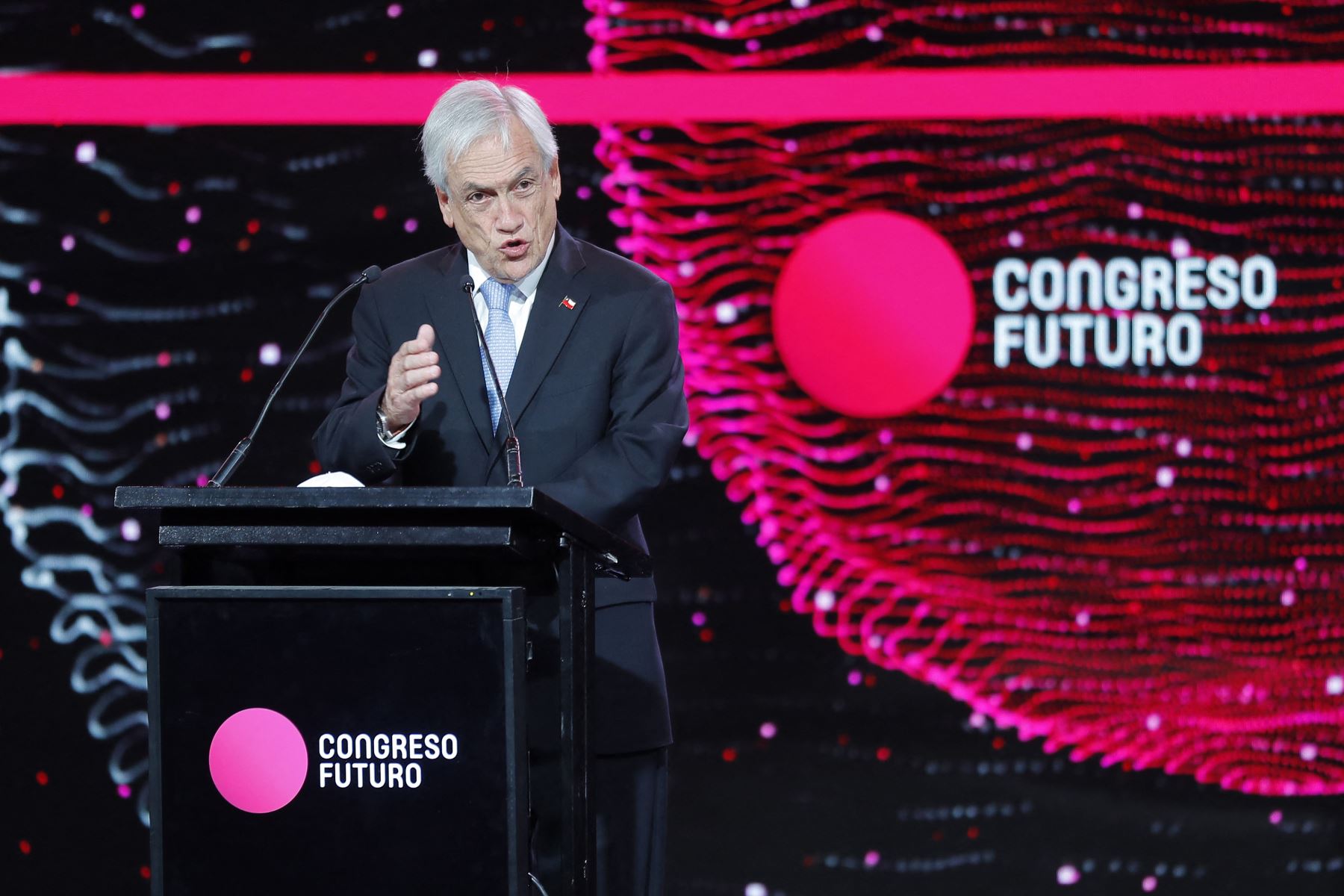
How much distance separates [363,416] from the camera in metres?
1.70

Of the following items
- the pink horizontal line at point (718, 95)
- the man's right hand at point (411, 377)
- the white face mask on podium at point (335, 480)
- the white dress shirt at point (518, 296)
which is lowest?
the white face mask on podium at point (335, 480)

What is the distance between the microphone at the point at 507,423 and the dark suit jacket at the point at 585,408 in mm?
20

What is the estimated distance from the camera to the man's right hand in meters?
1.56

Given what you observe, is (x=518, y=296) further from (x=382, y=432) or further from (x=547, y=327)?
(x=382, y=432)

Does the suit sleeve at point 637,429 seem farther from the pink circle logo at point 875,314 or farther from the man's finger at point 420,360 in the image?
the pink circle logo at point 875,314

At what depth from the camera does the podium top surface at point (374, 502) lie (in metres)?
1.39

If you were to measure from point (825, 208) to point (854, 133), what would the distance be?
0.67ft

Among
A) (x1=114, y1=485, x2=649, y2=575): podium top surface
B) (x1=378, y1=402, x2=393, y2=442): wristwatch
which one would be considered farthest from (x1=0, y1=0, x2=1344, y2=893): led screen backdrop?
(x1=114, y1=485, x2=649, y2=575): podium top surface

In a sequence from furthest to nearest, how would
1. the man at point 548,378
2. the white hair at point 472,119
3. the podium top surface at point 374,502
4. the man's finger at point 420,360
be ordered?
1. the white hair at point 472,119
2. the man at point 548,378
3. the man's finger at point 420,360
4. the podium top surface at point 374,502

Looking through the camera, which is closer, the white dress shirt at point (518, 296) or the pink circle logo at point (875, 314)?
the white dress shirt at point (518, 296)

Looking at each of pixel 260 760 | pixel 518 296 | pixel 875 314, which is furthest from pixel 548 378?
pixel 875 314

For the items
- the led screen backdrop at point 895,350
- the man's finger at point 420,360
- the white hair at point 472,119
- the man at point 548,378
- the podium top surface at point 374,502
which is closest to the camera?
the podium top surface at point 374,502

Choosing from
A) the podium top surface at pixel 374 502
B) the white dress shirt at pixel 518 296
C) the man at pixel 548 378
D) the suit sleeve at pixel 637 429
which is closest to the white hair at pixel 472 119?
the man at pixel 548 378

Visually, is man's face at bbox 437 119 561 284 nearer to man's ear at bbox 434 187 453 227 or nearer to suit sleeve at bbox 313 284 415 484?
man's ear at bbox 434 187 453 227
